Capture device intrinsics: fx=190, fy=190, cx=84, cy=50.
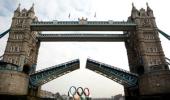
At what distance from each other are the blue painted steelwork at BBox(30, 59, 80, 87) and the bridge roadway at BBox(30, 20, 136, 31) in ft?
25.3

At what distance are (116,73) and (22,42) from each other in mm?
21672

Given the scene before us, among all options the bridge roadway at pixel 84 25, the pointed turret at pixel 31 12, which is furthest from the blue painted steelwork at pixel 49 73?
the pointed turret at pixel 31 12

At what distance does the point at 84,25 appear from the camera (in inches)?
1645

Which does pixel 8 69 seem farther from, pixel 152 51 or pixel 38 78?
pixel 152 51

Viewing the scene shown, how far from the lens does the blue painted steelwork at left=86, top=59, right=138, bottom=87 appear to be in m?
37.5

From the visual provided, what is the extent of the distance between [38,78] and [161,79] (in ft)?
78.9

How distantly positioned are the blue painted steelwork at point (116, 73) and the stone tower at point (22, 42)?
45.1ft

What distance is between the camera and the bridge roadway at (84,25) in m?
41.8

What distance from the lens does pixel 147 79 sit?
98.4 feet

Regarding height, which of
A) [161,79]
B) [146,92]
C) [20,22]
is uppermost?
[20,22]

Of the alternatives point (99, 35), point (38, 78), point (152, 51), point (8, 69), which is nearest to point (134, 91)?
point (152, 51)

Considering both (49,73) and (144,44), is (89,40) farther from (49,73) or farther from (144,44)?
(144,44)

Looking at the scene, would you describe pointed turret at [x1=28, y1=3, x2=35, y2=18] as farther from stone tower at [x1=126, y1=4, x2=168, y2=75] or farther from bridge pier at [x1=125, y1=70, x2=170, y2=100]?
bridge pier at [x1=125, y1=70, x2=170, y2=100]

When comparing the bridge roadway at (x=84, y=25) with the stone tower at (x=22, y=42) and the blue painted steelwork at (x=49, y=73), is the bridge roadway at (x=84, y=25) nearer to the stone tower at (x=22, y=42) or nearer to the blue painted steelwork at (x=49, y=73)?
the stone tower at (x=22, y=42)
